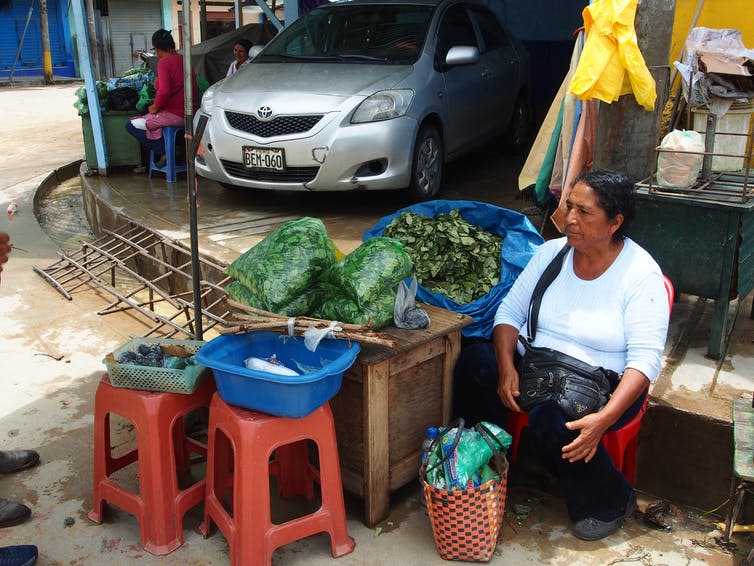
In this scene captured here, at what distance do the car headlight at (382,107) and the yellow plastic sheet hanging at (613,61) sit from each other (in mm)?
2205

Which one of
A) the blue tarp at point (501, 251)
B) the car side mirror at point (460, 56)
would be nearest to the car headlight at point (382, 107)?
the car side mirror at point (460, 56)

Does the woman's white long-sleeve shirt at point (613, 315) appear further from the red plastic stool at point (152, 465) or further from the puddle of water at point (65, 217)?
the puddle of water at point (65, 217)

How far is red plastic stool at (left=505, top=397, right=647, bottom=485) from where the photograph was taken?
3.09 meters

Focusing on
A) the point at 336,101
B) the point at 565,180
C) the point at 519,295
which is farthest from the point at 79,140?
the point at 519,295

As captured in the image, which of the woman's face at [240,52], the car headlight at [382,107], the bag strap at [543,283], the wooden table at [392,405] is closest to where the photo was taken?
the wooden table at [392,405]

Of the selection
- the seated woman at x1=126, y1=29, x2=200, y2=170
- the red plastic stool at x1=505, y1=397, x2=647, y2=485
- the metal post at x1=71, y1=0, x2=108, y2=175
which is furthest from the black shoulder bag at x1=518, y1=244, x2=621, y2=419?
the metal post at x1=71, y1=0, x2=108, y2=175

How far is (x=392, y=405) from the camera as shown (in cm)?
318

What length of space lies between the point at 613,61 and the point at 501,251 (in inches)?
45.9

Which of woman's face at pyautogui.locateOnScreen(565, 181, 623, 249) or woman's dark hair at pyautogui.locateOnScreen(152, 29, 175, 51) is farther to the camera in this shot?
woman's dark hair at pyautogui.locateOnScreen(152, 29, 175, 51)

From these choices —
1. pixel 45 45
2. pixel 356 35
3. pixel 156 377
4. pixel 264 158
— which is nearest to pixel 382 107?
pixel 264 158

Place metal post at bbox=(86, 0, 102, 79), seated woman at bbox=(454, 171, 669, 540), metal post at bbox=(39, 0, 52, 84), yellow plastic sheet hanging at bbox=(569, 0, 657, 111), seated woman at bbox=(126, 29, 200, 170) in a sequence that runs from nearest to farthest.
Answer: seated woman at bbox=(454, 171, 669, 540) < yellow plastic sheet hanging at bbox=(569, 0, 657, 111) < seated woman at bbox=(126, 29, 200, 170) < metal post at bbox=(86, 0, 102, 79) < metal post at bbox=(39, 0, 52, 84)

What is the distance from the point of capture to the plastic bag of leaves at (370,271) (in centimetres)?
308

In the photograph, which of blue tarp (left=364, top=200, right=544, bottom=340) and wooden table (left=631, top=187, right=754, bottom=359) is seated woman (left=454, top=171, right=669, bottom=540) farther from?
wooden table (left=631, top=187, right=754, bottom=359)

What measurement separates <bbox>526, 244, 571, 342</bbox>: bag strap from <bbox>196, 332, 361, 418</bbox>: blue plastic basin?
31.3 inches
